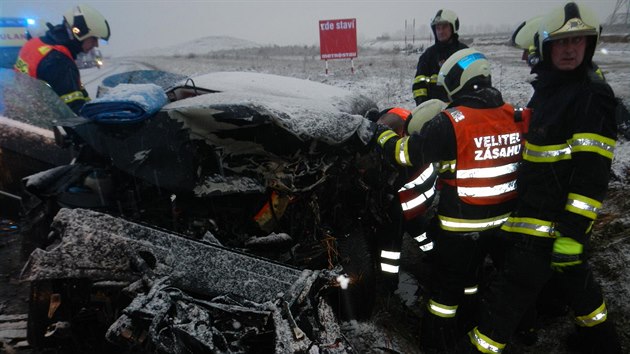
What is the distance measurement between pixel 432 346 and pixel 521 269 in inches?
33.0

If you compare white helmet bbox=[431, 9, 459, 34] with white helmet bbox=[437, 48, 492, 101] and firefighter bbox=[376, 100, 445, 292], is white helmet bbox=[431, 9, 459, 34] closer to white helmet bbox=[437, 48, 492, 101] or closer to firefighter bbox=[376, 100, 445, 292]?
firefighter bbox=[376, 100, 445, 292]

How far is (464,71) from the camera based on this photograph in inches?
93.1

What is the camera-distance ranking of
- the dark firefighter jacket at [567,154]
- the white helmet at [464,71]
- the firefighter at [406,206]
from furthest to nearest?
1. the firefighter at [406,206]
2. the white helmet at [464,71]
3. the dark firefighter jacket at [567,154]

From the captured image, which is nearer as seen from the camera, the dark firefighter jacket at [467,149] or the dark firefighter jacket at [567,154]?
the dark firefighter jacket at [567,154]

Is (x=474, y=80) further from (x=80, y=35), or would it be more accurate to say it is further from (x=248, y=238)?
(x=80, y=35)

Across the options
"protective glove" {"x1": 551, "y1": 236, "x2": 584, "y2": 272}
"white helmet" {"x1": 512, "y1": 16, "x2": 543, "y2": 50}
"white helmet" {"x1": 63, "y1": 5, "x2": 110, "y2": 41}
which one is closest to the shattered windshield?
"white helmet" {"x1": 63, "y1": 5, "x2": 110, "y2": 41}

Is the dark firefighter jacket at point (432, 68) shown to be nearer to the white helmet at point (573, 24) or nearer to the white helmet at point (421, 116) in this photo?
the white helmet at point (421, 116)

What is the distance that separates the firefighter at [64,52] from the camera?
13.0 ft

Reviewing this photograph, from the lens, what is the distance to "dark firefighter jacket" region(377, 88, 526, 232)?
7.39 feet

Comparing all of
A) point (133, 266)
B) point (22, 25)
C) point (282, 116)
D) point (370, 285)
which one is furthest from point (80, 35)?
point (22, 25)

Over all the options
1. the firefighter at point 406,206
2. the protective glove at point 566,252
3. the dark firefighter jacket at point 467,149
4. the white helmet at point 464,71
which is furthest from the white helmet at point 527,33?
the protective glove at point 566,252

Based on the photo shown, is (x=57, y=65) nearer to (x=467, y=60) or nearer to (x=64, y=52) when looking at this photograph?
(x=64, y=52)

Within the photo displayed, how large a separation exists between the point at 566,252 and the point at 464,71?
3.86 ft

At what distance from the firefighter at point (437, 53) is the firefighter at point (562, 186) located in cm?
236
